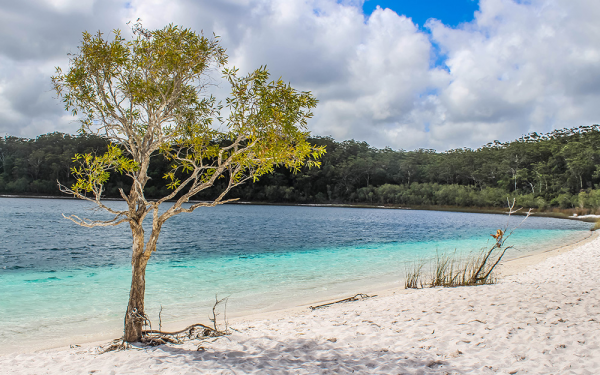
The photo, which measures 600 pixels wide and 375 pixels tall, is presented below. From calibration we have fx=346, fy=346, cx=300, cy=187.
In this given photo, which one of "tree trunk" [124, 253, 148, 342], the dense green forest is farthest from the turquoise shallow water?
the dense green forest

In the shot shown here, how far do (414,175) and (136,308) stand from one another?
353ft

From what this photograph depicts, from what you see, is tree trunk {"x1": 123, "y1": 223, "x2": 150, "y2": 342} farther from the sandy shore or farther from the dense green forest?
the dense green forest

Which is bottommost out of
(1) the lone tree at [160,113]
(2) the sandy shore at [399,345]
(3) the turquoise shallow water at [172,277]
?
(3) the turquoise shallow water at [172,277]

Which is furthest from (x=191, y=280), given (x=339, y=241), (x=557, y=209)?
(x=557, y=209)

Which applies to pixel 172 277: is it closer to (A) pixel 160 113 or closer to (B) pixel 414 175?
(A) pixel 160 113

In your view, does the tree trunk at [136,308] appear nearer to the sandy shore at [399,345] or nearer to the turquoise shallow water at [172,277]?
the sandy shore at [399,345]

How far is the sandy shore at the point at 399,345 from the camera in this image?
3.83 m

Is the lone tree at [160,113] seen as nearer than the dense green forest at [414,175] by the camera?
Yes

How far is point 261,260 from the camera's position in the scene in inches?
631

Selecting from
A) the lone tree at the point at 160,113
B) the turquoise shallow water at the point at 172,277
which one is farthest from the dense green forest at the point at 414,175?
the lone tree at the point at 160,113

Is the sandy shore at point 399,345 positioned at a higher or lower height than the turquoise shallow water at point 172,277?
higher

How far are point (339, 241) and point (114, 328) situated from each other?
18.3 metres

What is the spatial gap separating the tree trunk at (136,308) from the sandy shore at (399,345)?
1.28ft

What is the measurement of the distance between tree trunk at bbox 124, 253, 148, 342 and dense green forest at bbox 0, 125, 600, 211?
6457 centimetres
